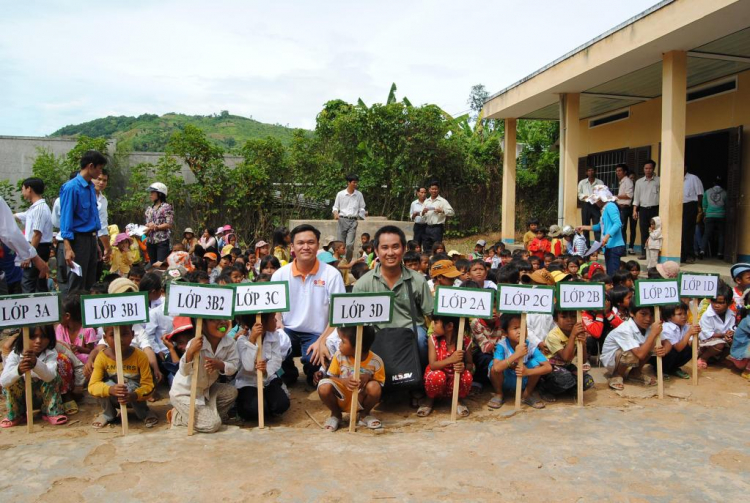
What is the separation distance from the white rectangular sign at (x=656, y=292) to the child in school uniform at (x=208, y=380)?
3.36m

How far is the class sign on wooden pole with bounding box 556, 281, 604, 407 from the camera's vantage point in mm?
4648

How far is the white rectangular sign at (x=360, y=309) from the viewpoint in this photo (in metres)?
4.01

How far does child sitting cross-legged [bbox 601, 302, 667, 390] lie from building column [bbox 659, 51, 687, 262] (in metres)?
3.86

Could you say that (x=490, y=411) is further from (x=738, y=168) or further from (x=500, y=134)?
(x=500, y=134)

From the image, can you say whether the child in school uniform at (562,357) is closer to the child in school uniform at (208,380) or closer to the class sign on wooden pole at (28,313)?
the child in school uniform at (208,380)

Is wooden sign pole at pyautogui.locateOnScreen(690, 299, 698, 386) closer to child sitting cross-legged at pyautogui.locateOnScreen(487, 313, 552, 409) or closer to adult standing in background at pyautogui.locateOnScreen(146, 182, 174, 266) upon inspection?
child sitting cross-legged at pyautogui.locateOnScreen(487, 313, 552, 409)

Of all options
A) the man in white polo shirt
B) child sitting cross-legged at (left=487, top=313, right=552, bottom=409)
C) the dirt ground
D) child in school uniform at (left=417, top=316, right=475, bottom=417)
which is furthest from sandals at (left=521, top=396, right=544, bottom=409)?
the man in white polo shirt

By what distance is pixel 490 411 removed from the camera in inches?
182

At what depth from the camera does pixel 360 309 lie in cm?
408

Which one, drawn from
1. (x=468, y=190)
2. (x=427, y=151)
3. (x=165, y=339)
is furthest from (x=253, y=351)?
(x=468, y=190)

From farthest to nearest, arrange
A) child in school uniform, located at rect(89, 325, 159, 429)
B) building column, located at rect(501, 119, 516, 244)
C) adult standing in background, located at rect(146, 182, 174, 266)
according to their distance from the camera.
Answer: building column, located at rect(501, 119, 516, 244) < adult standing in background, located at rect(146, 182, 174, 266) < child in school uniform, located at rect(89, 325, 159, 429)

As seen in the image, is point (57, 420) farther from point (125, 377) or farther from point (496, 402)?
point (496, 402)

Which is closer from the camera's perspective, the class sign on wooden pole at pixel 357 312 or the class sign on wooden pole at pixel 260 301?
the class sign on wooden pole at pixel 357 312

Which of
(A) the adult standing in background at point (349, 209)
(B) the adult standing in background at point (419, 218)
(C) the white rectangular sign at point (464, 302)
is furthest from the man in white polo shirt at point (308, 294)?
(B) the adult standing in background at point (419, 218)
